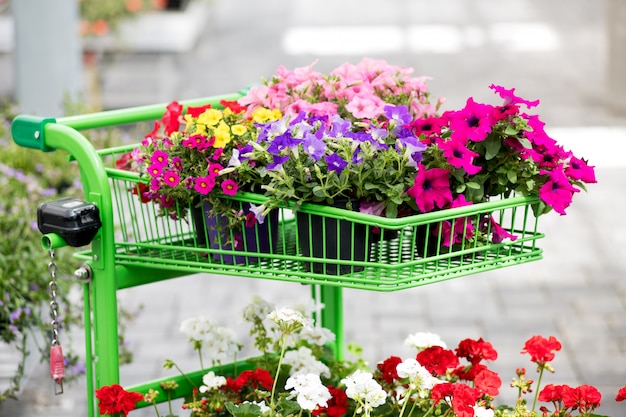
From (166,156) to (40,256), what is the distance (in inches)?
65.5

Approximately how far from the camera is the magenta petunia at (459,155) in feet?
6.97

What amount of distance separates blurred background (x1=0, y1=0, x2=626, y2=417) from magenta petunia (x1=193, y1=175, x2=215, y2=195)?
1977mm

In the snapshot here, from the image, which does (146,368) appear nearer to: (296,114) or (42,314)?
(42,314)

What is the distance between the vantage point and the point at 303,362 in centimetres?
279

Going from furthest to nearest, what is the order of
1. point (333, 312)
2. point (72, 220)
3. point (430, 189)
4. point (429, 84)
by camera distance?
1. point (429, 84)
2. point (333, 312)
3. point (72, 220)
4. point (430, 189)

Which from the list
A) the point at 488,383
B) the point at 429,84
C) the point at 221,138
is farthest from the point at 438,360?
the point at 429,84

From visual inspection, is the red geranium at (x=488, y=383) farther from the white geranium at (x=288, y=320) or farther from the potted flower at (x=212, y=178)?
the potted flower at (x=212, y=178)

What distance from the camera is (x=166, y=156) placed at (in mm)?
2330

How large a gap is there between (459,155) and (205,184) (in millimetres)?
522


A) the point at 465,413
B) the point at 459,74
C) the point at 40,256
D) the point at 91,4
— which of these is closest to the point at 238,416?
the point at 465,413

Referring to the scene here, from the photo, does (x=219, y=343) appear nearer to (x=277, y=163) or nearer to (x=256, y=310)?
(x=256, y=310)

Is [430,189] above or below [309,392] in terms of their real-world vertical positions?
above

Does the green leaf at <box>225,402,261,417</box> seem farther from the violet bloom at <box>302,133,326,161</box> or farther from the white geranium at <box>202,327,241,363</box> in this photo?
the violet bloom at <box>302,133,326,161</box>

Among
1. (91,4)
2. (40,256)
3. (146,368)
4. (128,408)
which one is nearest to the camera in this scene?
(128,408)
